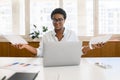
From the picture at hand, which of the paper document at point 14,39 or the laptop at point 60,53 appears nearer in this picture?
the laptop at point 60,53

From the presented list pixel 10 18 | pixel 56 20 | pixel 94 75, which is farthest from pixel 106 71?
pixel 10 18

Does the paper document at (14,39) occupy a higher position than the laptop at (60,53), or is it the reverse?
the paper document at (14,39)

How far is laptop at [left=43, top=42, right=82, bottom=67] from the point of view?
176cm

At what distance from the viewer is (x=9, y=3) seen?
475cm

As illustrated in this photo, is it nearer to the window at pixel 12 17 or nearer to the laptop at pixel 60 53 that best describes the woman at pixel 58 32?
the laptop at pixel 60 53

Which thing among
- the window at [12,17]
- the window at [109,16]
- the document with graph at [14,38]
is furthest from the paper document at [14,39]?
the window at [109,16]

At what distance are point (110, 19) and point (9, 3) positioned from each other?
249 cm

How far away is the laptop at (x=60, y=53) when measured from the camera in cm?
176

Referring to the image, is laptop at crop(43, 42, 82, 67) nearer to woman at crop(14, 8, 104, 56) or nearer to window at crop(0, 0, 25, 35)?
woman at crop(14, 8, 104, 56)

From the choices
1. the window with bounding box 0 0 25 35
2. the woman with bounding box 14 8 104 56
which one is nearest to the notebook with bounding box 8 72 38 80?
the woman with bounding box 14 8 104 56

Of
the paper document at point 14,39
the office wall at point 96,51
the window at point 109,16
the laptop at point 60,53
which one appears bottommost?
the office wall at point 96,51

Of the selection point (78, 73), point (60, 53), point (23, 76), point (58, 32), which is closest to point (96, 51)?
point (58, 32)

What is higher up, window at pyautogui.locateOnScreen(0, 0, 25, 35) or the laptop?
window at pyautogui.locateOnScreen(0, 0, 25, 35)

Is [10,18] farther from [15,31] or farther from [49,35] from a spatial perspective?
[49,35]
